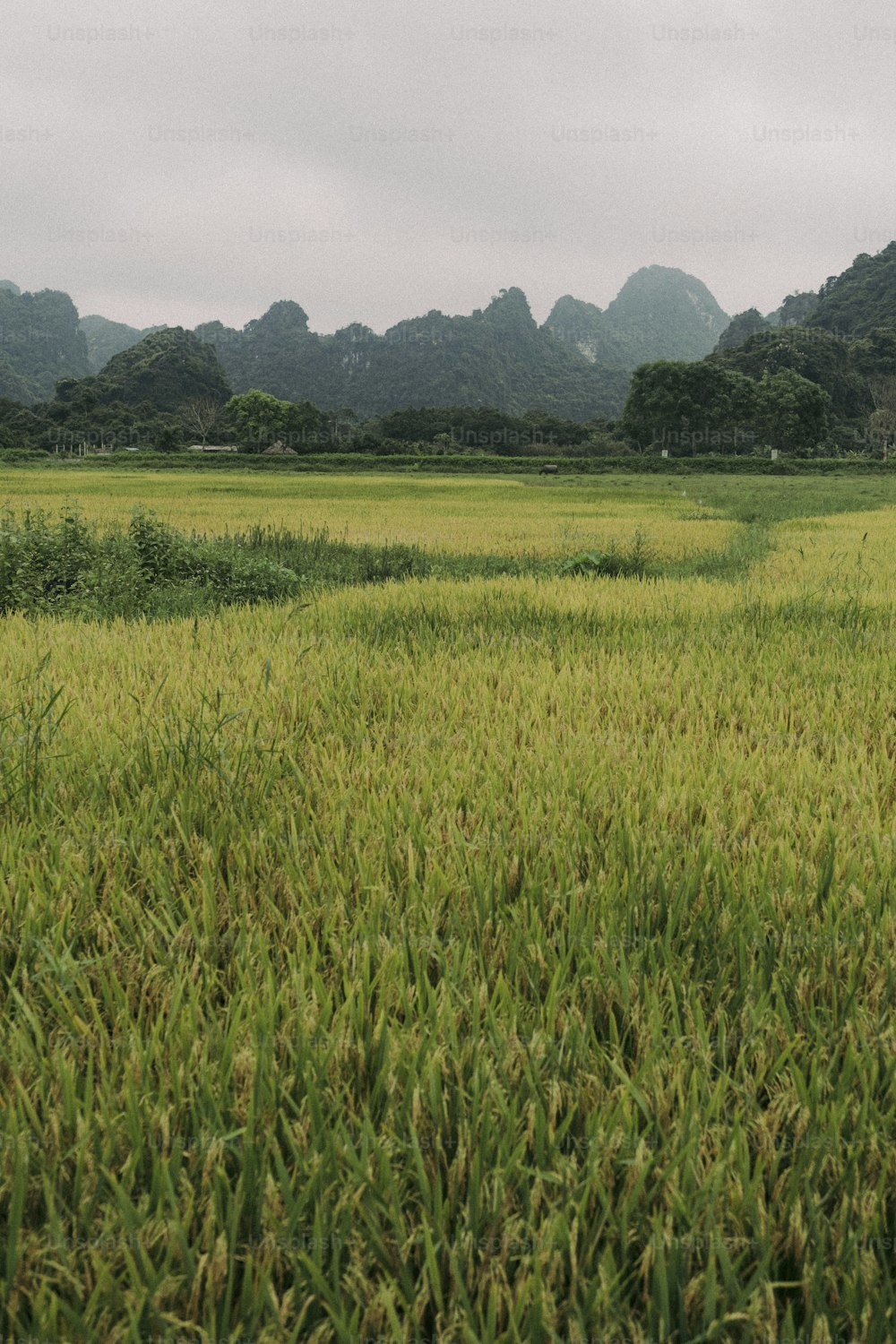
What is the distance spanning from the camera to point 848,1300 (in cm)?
83

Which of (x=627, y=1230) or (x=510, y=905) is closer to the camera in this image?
(x=627, y=1230)

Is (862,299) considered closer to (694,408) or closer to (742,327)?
(742,327)

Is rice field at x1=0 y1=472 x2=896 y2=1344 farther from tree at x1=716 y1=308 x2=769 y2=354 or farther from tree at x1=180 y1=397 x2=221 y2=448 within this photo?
tree at x1=716 y1=308 x2=769 y2=354

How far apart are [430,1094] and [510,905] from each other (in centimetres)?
54

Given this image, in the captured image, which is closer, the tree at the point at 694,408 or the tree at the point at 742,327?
the tree at the point at 694,408

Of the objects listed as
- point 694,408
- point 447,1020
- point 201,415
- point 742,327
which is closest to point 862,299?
point 742,327

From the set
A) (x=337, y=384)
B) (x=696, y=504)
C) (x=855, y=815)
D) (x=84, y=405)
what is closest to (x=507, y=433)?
(x=84, y=405)

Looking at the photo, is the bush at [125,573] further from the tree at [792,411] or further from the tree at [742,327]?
the tree at [742,327]

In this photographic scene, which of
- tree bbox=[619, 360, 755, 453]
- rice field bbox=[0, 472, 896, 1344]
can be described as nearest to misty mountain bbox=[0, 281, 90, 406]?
tree bbox=[619, 360, 755, 453]

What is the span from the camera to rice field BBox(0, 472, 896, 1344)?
0.85 meters

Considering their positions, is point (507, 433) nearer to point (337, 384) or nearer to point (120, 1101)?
point (337, 384)

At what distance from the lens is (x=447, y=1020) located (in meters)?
1.19

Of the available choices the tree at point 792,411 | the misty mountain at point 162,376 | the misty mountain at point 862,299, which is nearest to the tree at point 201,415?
the misty mountain at point 162,376

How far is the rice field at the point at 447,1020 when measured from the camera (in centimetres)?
85
